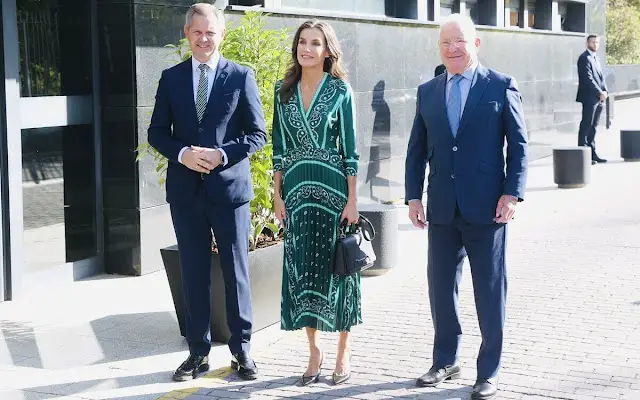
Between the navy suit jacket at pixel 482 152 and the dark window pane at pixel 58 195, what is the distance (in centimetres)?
418

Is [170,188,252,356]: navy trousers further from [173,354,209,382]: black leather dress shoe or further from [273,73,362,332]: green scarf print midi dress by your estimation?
[273,73,362,332]: green scarf print midi dress

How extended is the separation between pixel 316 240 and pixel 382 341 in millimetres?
1339

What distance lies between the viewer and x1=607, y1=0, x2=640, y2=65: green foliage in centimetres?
4834

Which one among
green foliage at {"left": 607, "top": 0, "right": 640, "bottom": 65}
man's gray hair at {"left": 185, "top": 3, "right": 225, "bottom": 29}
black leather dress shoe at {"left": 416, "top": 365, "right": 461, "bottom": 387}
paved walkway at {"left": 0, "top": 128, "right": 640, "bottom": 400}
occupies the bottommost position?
paved walkway at {"left": 0, "top": 128, "right": 640, "bottom": 400}

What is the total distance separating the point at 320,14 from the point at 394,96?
2257 mm

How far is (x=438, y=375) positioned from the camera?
241 inches

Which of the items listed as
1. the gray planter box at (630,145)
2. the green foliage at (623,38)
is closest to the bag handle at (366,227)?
the gray planter box at (630,145)

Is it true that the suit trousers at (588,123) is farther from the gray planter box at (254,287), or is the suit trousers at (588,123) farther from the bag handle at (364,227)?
the bag handle at (364,227)

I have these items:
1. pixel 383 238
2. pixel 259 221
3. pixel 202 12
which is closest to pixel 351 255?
pixel 202 12

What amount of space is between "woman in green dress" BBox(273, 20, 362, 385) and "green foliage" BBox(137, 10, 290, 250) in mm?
1379

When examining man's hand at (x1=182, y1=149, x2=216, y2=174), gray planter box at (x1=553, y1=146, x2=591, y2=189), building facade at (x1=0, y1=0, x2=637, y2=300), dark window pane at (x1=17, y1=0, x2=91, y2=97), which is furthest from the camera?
gray planter box at (x1=553, y1=146, x2=591, y2=189)

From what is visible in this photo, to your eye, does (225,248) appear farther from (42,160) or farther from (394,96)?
(394,96)

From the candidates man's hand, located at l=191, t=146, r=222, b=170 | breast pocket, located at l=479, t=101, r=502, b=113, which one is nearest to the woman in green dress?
man's hand, located at l=191, t=146, r=222, b=170

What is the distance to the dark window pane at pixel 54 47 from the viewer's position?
345 inches
